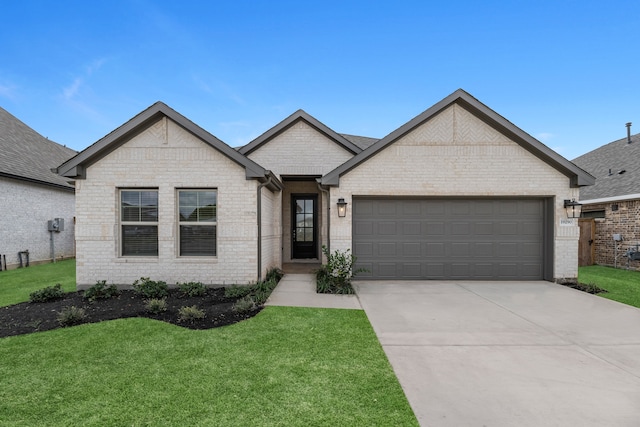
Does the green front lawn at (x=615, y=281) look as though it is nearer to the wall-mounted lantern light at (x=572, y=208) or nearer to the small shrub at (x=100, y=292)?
the wall-mounted lantern light at (x=572, y=208)

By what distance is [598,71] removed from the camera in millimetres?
15641

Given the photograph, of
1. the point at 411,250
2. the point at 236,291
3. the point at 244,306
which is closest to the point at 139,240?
the point at 236,291

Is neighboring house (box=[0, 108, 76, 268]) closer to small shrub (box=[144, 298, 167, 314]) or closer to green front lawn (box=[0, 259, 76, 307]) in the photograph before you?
green front lawn (box=[0, 259, 76, 307])

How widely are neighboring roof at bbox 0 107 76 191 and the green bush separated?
12.7 meters

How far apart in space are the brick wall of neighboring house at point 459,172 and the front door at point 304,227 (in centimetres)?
415

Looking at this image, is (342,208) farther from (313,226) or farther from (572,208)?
(572,208)

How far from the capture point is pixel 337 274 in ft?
26.6

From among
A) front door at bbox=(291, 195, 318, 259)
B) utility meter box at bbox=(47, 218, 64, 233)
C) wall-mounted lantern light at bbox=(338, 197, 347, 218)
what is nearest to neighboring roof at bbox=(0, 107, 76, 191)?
utility meter box at bbox=(47, 218, 64, 233)

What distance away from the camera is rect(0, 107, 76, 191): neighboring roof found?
39.9 ft

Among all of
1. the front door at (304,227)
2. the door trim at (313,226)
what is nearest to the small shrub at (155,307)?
the door trim at (313,226)

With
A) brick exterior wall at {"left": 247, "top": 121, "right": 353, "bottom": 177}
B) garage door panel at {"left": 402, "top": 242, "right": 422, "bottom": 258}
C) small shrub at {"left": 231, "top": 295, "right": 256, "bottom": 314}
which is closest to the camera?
small shrub at {"left": 231, "top": 295, "right": 256, "bottom": 314}

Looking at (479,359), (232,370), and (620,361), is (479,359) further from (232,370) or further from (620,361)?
(232,370)

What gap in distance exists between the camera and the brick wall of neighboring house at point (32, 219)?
11516mm

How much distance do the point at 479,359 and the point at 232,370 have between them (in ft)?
10.1
